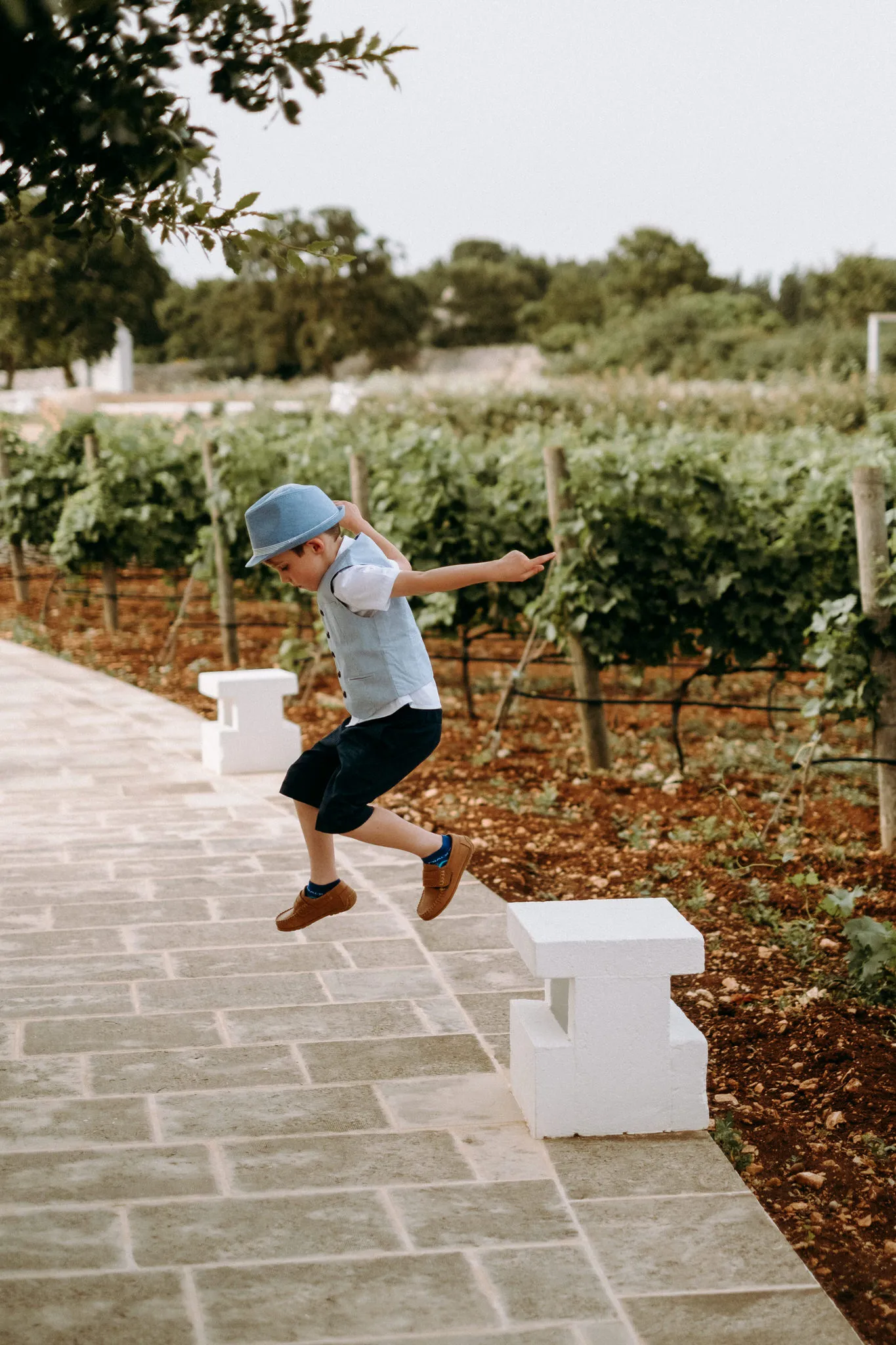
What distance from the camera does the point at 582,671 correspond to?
26.5 feet

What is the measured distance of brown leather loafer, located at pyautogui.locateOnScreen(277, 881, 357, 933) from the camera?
167 inches

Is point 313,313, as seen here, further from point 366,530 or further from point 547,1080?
point 547,1080

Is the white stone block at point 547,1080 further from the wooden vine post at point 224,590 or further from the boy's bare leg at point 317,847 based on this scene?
the wooden vine post at point 224,590

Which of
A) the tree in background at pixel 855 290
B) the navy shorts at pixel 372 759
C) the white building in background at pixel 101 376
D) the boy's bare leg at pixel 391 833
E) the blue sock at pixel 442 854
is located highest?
the tree in background at pixel 855 290

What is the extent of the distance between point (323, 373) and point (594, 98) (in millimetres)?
32729

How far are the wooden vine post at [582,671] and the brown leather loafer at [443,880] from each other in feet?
12.5

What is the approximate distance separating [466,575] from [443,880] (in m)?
1.07

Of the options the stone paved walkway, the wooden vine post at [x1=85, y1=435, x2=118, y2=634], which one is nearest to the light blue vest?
the stone paved walkway

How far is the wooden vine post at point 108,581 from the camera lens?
1348 cm

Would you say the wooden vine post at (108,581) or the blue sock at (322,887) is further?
the wooden vine post at (108,581)

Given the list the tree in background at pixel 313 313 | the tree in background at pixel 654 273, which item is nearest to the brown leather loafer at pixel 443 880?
the tree in background at pixel 313 313

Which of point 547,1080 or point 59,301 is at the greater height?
point 59,301

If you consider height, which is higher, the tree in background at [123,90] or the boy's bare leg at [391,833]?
the tree in background at [123,90]

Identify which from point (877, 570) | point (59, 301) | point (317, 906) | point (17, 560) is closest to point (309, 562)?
point (317, 906)
